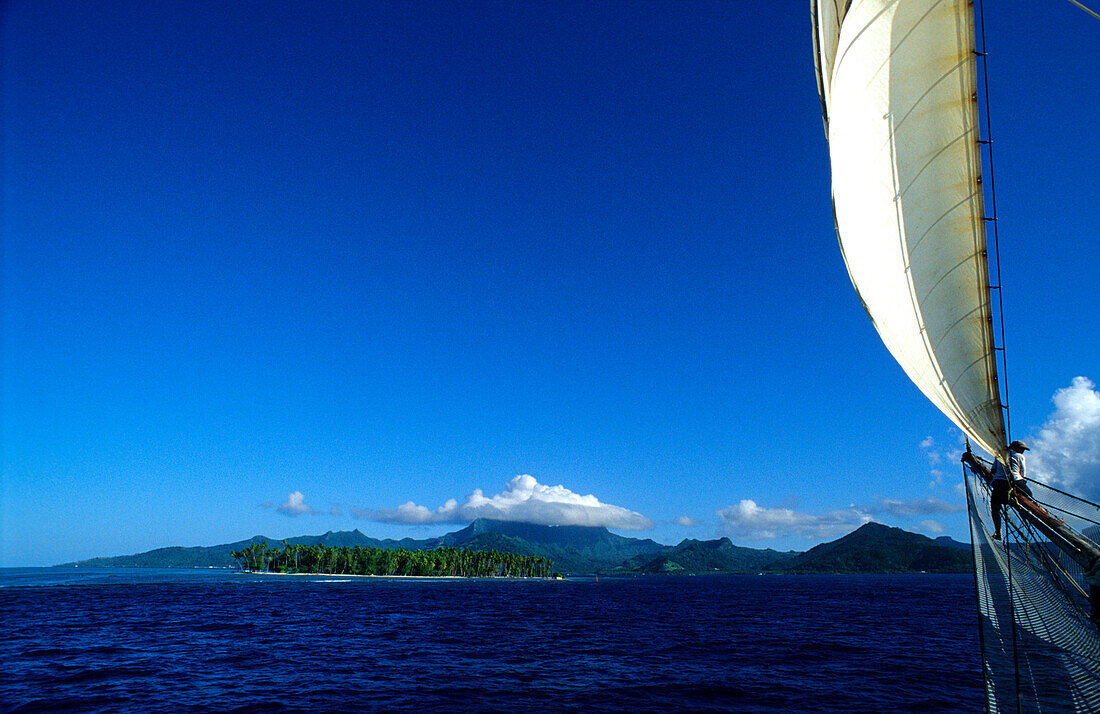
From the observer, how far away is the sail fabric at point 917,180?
8852mm

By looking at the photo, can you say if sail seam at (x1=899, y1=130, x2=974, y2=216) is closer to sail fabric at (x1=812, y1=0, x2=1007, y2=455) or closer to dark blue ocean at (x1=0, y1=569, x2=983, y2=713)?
sail fabric at (x1=812, y1=0, x2=1007, y2=455)

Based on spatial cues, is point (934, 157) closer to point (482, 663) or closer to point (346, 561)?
point (482, 663)

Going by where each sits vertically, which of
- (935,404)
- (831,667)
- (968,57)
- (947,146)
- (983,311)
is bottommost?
(831,667)

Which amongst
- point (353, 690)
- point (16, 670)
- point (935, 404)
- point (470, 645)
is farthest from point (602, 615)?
point (935, 404)

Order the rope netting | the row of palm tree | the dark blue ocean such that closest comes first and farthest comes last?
1. the rope netting
2. the dark blue ocean
3. the row of palm tree

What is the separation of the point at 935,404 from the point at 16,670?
1705 inches

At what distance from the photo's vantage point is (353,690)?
80.2 feet

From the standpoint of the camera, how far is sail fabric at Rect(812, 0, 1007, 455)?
8852mm

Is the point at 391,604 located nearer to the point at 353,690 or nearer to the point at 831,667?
the point at 353,690

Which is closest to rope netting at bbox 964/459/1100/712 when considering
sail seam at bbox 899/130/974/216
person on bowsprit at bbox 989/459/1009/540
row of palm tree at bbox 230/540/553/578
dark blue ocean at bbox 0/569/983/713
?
person on bowsprit at bbox 989/459/1009/540

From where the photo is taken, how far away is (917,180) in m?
9.49

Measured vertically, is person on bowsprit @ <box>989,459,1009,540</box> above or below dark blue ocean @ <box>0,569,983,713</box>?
above

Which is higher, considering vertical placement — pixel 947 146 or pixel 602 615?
pixel 947 146

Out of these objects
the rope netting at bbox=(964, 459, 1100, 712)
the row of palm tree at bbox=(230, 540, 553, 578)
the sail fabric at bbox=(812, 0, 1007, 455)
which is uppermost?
the sail fabric at bbox=(812, 0, 1007, 455)
